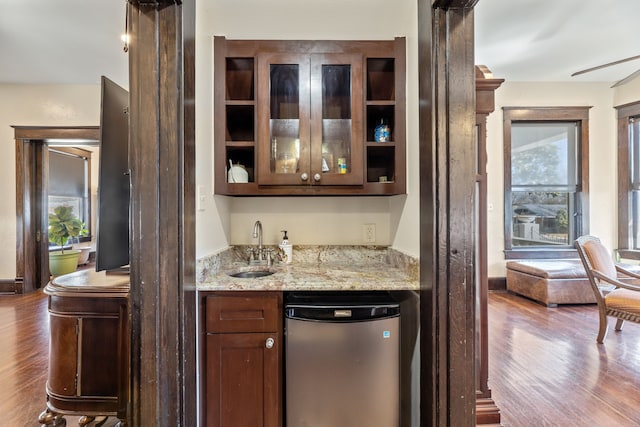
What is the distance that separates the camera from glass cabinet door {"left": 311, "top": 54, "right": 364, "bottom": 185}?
192 cm

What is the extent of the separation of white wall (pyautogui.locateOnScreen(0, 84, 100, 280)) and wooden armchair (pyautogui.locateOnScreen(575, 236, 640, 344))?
6098 millimetres

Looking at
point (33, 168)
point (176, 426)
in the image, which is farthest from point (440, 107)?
point (33, 168)

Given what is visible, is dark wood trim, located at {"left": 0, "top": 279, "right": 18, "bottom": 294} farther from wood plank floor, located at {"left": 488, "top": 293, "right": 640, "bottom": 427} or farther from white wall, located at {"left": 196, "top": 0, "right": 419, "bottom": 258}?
wood plank floor, located at {"left": 488, "top": 293, "right": 640, "bottom": 427}

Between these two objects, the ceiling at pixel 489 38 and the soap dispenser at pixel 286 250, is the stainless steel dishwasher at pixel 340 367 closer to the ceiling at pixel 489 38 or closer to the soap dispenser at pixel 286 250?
the soap dispenser at pixel 286 250

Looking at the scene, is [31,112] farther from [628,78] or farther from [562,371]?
[628,78]

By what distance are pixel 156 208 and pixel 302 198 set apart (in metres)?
1.20

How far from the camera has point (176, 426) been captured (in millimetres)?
1303

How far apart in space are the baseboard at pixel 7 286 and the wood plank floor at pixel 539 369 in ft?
3.01

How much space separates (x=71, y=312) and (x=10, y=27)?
3159mm

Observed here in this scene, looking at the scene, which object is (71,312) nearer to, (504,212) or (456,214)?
(456,214)

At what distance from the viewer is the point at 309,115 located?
1930mm

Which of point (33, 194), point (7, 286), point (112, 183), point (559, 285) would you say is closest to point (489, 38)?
point (559, 285)

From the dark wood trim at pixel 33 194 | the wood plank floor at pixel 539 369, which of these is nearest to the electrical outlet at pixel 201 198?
the wood plank floor at pixel 539 369

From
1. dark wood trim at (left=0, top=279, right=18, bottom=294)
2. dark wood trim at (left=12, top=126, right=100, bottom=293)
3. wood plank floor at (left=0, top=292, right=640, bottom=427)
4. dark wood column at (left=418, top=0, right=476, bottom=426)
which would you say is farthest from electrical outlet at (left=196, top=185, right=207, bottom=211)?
dark wood trim at (left=0, top=279, right=18, bottom=294)
